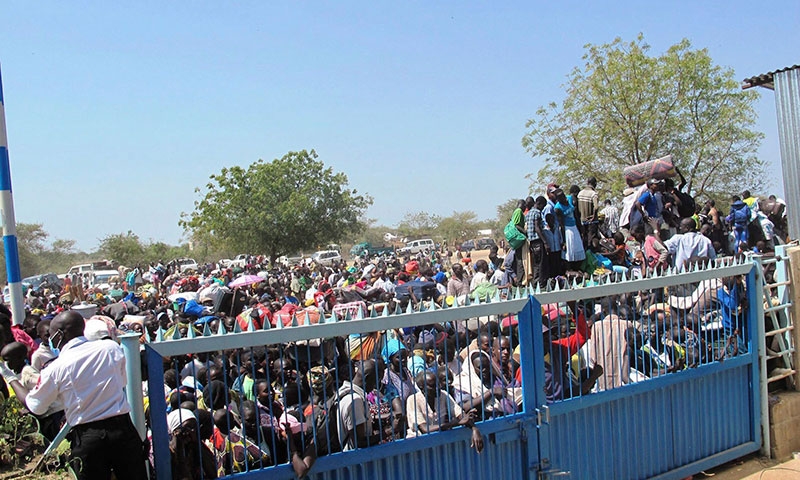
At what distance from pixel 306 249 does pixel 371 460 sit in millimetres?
40531

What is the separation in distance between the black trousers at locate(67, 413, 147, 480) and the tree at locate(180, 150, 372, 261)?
37.8 metres

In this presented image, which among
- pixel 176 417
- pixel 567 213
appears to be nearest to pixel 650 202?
pixel 567 213

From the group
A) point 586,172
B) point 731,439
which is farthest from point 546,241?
point 586,172

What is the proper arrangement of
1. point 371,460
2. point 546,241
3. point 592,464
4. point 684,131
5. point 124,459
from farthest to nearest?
point 684,131
point 546,241
point 592,464
point 371,460
point 124,459

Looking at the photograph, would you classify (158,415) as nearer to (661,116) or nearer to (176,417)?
(176,417)

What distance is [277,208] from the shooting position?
40.6 meters

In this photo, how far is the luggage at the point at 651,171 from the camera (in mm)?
9445

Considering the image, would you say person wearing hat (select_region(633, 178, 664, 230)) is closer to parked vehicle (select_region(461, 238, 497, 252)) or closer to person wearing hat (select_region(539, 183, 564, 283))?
person wearing hat (select_region(539, 183, 564, 283))

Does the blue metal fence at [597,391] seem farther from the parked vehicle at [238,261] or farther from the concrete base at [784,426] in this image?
the parked vehicle at [238,261]

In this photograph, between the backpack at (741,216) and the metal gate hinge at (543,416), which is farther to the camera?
the backpack at (741,216)

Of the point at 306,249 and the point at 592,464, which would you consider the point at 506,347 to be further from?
the point at 306,249

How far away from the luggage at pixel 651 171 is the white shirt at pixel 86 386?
8548mm

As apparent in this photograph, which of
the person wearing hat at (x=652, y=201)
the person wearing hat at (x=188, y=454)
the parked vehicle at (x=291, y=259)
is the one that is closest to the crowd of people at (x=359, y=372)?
the person wearing hat at (x=188, y=454)

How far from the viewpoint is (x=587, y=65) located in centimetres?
2189
